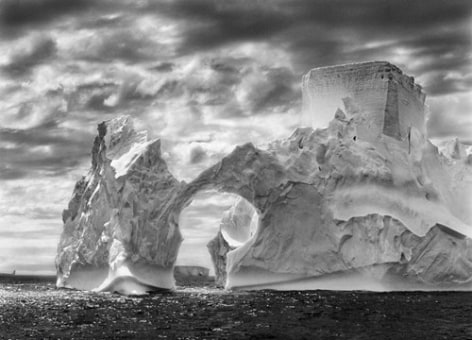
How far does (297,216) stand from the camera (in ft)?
91.1

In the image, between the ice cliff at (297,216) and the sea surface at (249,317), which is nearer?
the sea surface at (249,317)

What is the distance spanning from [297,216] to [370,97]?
284 inches

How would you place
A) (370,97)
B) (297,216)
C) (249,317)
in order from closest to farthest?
(249,317), (297,216), (370,97)

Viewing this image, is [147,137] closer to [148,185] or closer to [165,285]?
[148,185]

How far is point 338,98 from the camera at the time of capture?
105 feet

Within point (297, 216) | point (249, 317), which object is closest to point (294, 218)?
point (297, 216)

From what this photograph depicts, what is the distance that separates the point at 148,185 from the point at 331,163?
771cm

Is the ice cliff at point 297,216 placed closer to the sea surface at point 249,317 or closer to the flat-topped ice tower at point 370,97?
the flat-topped ice tower at point 370,97

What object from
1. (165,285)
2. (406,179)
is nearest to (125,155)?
(165,285)

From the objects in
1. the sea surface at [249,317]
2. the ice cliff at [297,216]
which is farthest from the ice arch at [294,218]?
the sea surface at [249,317]

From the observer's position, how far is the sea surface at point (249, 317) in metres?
15.8

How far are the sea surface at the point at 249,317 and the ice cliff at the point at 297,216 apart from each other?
1.66 meters

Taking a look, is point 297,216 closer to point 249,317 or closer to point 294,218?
point 294,218

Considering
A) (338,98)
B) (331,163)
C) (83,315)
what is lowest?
(83,315)
